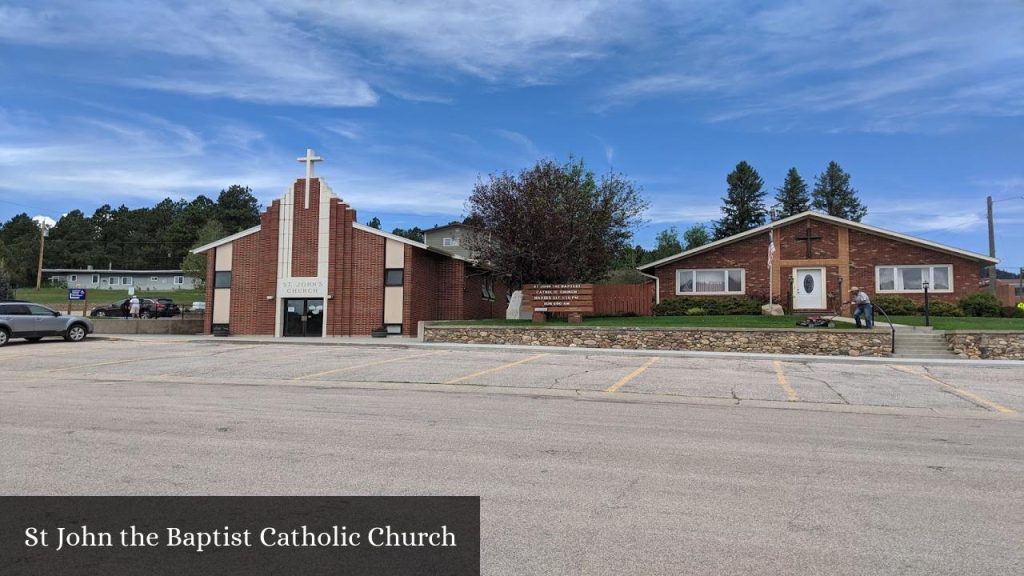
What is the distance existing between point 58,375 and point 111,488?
1067 centimetres

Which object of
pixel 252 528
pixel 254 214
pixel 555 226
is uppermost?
pixel 254 214

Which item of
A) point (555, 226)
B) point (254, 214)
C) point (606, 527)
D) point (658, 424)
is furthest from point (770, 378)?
point (254, 214)

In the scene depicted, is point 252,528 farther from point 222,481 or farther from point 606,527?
point 606,527

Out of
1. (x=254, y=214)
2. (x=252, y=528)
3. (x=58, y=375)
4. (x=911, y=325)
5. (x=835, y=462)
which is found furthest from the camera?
(x=254, y=214)

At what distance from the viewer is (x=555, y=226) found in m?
27.5

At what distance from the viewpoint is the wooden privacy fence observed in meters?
28.4

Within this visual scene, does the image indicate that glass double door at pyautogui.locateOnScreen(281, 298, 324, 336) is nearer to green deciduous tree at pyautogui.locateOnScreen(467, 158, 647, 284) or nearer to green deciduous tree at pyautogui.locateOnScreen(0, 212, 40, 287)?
green deciduous tree at pyautogui.locateOnScreen(467, 158, 647, 284)

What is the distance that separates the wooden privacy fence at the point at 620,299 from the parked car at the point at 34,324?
67.6ft

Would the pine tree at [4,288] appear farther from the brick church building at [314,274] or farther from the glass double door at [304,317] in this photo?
the glass double door at [304,317]

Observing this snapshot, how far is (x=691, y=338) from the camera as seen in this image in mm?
21578

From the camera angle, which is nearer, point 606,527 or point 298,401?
point 606,527

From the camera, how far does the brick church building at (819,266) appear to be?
28000 millimetres

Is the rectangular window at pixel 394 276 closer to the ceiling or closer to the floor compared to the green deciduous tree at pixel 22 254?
closer to the floor

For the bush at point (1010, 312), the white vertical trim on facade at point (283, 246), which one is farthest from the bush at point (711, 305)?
the white vertical trim on facade at point (283, 246)
